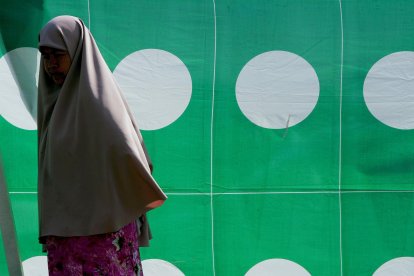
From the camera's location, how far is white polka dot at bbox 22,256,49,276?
3.10 m

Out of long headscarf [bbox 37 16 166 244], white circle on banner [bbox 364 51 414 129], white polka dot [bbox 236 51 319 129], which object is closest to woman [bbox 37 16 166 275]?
long headscarf [bbox 37 16 166 244]

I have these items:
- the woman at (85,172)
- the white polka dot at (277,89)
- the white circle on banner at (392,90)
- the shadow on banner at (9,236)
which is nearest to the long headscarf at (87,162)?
the woman at (85,172)

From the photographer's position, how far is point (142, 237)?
8.21 feet

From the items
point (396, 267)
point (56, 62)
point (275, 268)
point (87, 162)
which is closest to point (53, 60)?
point (56, 62)

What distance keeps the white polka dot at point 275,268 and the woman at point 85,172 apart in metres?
1.08

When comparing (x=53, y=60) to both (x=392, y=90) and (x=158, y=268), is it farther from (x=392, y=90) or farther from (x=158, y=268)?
(x=392, y=90)

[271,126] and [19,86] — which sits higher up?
[19,86]

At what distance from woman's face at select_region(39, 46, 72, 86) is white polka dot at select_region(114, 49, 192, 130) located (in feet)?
2.86

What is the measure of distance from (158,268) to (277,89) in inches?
38.9

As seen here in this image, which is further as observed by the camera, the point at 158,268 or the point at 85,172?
the point at 158,268

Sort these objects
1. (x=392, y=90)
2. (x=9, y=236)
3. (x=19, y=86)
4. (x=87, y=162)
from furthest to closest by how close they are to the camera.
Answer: (x=392, y=90)
(x=19, y=86)
(x=9, y=236)
(x=87, y=162)

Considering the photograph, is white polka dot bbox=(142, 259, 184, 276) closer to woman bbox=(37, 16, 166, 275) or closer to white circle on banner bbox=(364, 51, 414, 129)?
woman bbox=(37, 16, 166, 275)

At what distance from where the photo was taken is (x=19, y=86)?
3.08 meters

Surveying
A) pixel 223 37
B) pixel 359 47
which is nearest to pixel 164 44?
pixel 223 37
